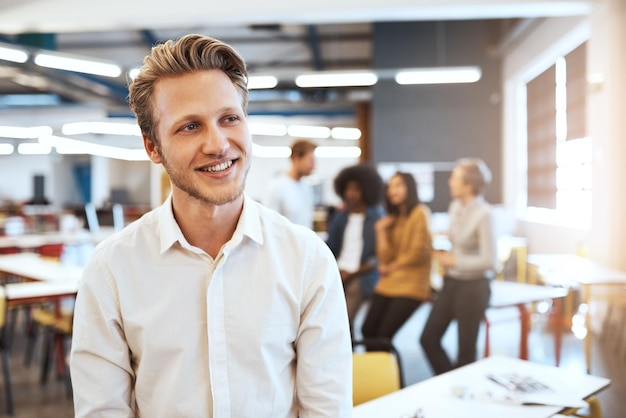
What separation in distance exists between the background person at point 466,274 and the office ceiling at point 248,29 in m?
2.58

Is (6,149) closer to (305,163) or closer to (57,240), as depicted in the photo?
(57,240)

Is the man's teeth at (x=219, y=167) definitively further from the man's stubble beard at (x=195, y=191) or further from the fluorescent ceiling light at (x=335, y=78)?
the fluorescent ceiling light at (x=335, y=78)

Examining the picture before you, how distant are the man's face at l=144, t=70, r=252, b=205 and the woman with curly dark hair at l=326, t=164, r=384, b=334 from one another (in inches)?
112

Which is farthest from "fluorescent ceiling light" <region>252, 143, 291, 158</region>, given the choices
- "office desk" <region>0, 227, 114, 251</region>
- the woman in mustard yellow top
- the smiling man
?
the smiling man

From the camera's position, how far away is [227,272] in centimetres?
146

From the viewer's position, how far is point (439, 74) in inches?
304

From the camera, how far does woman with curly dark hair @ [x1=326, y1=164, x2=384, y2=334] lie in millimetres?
4254

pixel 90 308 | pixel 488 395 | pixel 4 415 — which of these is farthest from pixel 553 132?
pixel 90 308

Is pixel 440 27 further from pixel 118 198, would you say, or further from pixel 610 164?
pixel 118 198

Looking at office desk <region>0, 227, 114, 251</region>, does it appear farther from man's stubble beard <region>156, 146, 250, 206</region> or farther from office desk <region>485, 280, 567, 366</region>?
man's stubble beard <region>156, 146, 250, 206</region>

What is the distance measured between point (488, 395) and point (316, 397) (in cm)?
86

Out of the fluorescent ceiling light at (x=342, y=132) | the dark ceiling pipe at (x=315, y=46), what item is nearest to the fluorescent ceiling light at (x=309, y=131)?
the fluorescent ceiling light at (x=342, y=132)

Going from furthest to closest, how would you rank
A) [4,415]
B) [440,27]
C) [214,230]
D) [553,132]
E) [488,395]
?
[440,27], [553,132], [4,415], [488,395], [214,230]

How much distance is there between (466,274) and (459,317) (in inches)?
11.2
